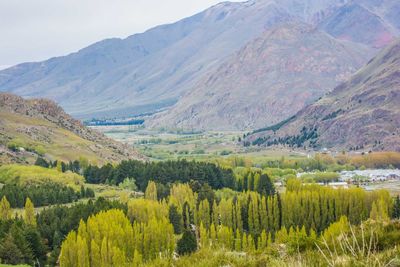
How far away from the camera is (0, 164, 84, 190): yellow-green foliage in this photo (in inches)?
6275

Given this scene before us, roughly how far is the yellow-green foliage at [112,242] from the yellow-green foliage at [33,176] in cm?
6641

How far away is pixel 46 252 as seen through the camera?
90.2 meters

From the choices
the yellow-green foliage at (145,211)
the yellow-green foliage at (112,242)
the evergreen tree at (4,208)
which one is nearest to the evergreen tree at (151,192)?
the yellow-green foliage at (145,211)

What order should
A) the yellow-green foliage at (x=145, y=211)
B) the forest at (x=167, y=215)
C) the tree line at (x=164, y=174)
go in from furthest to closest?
the tree line at (x=164, y=174) → the yellow-green foliage at (x=145, y=211) → the forest at (x=167, y=215)

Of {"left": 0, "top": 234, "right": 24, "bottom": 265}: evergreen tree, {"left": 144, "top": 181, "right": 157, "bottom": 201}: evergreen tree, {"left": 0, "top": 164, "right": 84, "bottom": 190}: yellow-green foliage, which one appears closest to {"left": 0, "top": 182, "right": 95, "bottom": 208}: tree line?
{"left": 0, "top": 164, "right": 84, "bottom": 190}: yellow-green foliage

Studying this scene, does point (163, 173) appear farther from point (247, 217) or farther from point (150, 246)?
point (150, 246)

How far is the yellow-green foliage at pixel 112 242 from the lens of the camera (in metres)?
79.6

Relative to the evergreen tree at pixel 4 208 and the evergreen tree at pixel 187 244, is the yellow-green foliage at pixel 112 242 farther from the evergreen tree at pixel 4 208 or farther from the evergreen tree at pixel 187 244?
the evergreen tree at pixel 4 208

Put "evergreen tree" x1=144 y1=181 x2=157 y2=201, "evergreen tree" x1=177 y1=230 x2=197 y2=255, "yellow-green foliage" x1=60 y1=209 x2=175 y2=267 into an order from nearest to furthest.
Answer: "yellow-green foliage" x1=60 y1=209 x2=175 y2=267
"evergreen tree" x1=177 y1=230 x2=197 y2=255
"evergreen tree" x1=144 y1=181 x2=157 y2=201

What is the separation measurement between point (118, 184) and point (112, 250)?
95182mm

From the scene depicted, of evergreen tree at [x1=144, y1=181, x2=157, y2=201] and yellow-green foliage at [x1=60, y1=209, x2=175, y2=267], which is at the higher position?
evergreen tree at [x1=144, y1=181, x2=157, y2=201]

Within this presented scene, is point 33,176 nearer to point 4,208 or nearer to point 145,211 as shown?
point 4,208

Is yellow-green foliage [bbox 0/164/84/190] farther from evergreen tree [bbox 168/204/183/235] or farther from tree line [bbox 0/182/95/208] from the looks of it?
evergreen tree [bbox 168/204/183/235]

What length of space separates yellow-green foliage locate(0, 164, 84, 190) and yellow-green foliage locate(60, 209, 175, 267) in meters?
66.4
